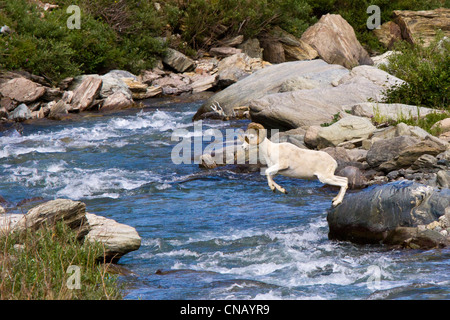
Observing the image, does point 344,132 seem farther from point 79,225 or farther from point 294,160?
point 79,225

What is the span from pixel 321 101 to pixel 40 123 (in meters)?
10.5

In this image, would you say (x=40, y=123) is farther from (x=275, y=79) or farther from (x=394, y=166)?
(x=394, y=166)

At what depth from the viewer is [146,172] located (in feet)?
51.2

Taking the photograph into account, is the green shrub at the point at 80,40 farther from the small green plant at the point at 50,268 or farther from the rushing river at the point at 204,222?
the small green plant at the point at 50,268

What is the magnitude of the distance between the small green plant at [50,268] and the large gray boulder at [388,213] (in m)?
3.96

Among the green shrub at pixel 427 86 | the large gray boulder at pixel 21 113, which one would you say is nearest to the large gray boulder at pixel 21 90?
the large gray boulder at pixel 21 113

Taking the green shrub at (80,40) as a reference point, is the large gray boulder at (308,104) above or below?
below

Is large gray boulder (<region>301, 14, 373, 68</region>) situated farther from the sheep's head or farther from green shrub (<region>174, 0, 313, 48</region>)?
the sheep's head

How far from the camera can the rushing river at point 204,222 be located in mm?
7801

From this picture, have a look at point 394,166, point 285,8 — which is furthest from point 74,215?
point 285,8

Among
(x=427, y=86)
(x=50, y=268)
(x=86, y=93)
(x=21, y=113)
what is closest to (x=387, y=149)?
(x=427, y=86)

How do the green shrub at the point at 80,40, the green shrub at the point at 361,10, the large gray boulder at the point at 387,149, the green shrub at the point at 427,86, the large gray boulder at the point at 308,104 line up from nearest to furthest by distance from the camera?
the large gray boulder at the point at 387,149 → the green shrub at the point at 427,86 → the large gray boulder at the point at 308,104 → the green shrub at the point at 80,40 → the green shrub at the point at 361,10

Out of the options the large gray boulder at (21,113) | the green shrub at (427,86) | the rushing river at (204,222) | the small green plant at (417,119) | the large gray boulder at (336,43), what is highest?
the large gray boulder at (336,43)
